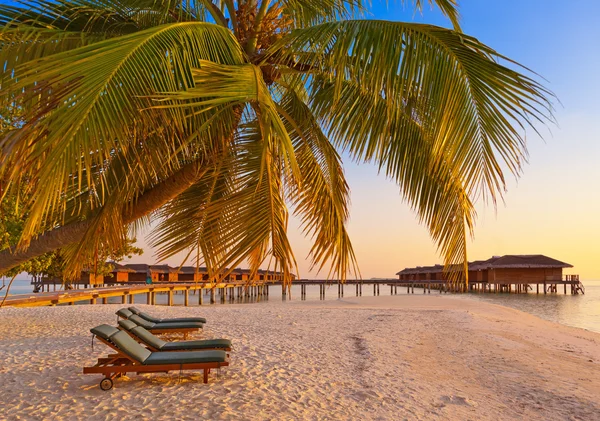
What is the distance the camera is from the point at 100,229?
178 inches

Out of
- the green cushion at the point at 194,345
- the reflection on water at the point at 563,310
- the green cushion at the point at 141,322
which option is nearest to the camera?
the green cushion at the point at 194,345

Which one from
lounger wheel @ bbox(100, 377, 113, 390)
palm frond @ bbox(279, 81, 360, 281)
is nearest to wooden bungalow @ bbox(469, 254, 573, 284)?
palm frond @ bbox(279, 81, 360, 281)

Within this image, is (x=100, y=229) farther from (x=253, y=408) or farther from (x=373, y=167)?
(x=373, y=167)

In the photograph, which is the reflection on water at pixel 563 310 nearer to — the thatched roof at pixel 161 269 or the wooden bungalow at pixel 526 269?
the wooden bungalow at pixel 526 269

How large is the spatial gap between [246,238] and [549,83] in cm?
247

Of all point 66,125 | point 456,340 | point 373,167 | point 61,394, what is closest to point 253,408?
point 61,394

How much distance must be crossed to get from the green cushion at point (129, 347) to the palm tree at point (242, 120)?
114cm

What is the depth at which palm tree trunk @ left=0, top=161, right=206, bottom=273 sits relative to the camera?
15.3ft

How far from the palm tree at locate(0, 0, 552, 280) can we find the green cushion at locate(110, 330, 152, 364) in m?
1.14

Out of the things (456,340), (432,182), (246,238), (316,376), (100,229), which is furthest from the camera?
(456,340)

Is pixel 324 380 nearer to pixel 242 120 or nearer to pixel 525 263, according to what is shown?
pixel 242 120

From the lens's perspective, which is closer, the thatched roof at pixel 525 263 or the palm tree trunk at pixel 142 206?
the palm tree trunk at pixel 142 206

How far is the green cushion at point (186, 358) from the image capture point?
17.3ft

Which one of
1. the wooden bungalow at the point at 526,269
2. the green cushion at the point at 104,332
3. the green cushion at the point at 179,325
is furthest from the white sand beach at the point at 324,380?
→ the wooden bungalow at the point at 526,269
